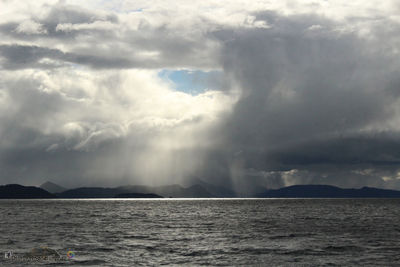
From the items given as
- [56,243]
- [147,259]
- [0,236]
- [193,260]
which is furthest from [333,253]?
[0,236]

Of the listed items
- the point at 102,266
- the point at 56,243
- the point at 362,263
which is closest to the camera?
the point at 102,266

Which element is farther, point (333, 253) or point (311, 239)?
point (311, 239)

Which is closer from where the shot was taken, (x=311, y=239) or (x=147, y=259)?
(x=147, y=259)

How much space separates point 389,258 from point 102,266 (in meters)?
30.9

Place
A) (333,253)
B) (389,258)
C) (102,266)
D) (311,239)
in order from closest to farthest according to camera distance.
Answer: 1. (102,266)
2. (389,258)
3. (333,253)
4. (311,239)

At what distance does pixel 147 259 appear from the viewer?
43.9m

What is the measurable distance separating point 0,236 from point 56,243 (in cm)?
1419

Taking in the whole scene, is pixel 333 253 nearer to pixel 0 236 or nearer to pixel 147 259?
pixel 147 259

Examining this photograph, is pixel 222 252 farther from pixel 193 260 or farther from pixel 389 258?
pixel 389 258

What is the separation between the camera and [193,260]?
43375mm

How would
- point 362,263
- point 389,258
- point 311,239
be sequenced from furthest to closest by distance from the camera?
1. point 311,239
2. point 389,258
3. point 362,263

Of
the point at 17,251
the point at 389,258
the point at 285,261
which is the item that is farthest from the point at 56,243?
the point at 389,258

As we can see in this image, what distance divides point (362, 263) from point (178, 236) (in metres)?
32.4

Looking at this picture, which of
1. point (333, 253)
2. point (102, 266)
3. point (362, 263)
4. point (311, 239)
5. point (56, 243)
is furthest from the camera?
point (311, 239)
